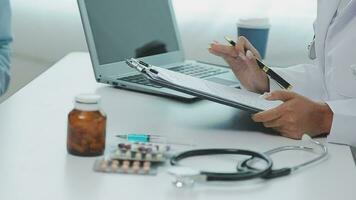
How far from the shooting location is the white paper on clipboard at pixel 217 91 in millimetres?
1050

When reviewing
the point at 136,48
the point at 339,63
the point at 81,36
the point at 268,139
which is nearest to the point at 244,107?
the point at 268,139

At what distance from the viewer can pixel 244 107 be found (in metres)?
1.09

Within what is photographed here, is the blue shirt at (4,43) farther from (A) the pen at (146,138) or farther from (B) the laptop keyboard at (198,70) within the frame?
(A) the pen at (146,138)

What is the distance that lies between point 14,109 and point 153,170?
15.5 inches

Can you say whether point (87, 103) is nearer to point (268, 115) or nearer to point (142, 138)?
point (142, 138)

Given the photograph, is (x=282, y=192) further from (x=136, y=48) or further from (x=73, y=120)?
(x=136, y=48)

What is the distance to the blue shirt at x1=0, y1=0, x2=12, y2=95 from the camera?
1.54m

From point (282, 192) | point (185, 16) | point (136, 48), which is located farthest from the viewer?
point (185, 16)

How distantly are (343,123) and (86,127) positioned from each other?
0.48 m

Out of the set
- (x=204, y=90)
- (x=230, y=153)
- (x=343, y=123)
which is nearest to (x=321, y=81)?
(x=343, y=123)

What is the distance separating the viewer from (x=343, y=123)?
43.4 inches

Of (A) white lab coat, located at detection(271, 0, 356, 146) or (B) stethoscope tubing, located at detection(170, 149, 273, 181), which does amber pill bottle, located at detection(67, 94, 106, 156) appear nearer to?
(B) stethoscope tubing, located at detection(170, 149, 273, 181)

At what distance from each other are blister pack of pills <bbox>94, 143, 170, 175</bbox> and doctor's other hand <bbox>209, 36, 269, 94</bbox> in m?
0.50

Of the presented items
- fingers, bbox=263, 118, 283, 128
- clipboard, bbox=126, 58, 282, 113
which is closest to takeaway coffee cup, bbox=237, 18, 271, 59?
clipboard, bbox=126, 58, 282, 113
